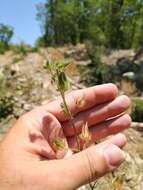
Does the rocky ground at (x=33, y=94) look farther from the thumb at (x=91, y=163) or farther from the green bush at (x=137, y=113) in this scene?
the thumb at (x=91, y=163)

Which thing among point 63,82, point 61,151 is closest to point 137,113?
point 61,151

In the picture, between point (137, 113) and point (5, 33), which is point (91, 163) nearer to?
point (137, 113)

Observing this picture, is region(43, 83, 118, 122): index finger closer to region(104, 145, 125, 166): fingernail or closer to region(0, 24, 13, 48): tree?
region(104, 145, 125, 166): fingernail

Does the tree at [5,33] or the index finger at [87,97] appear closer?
the index finger at [87,97]

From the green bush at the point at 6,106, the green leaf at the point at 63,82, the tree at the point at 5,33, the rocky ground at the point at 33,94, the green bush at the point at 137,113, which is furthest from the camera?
the tree at the point at 5,33

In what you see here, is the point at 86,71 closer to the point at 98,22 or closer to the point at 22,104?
the point at 22,104

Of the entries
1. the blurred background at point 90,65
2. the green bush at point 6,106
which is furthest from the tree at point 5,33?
the green bush at point 6,106

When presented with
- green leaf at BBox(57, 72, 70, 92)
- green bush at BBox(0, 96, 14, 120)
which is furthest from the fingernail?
green bush at BBox(0, 96, 14, 120)
